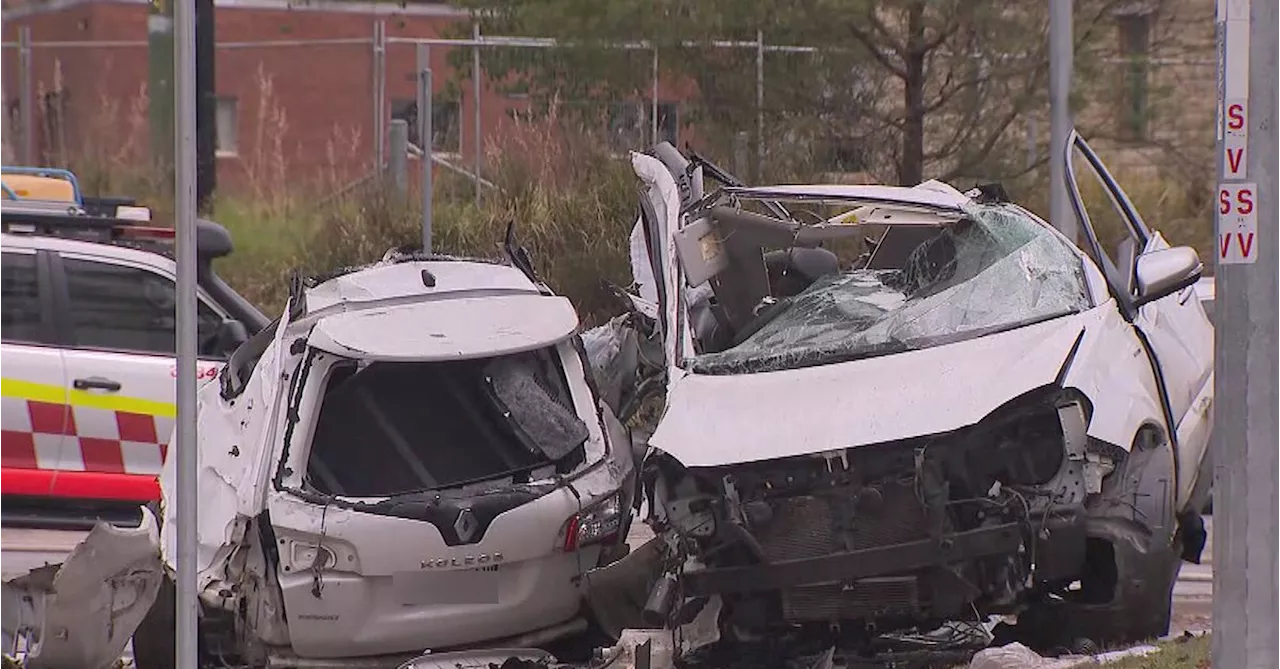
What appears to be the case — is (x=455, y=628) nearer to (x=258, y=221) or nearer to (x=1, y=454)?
(x=1, y=454)

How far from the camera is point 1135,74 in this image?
1655cm

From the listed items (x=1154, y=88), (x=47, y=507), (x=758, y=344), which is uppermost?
(x=1154, y=88)

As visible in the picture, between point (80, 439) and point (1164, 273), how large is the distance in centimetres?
608

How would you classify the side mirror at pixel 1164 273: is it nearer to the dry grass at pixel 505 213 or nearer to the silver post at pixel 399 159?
the dry grass at pixel 505 213

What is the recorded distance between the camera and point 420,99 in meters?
13.2

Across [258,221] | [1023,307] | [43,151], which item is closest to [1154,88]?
[258,221]

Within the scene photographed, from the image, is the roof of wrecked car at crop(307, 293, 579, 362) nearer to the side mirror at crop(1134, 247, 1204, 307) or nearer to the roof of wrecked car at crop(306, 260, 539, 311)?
the roof of wrecked car at crop(306, 260, 539, 311)

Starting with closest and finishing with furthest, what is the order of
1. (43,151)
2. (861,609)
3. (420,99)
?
(861,609), (420,99), (43,151)

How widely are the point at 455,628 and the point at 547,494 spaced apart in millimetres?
602

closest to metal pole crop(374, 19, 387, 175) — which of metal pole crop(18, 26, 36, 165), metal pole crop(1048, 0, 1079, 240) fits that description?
metal pole crop(18, 26, 36, 165)

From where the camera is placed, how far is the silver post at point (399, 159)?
17.0 m

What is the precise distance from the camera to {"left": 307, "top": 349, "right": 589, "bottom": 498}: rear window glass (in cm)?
774

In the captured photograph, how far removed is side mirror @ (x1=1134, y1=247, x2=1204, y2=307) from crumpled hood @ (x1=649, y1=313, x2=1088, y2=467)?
1.45 feet

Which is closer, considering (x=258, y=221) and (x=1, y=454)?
(x=1, y=454)
